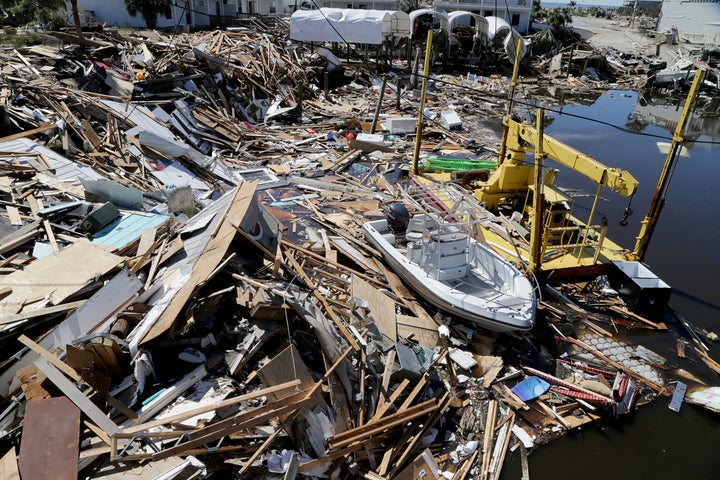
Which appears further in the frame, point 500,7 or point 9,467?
point 500,7

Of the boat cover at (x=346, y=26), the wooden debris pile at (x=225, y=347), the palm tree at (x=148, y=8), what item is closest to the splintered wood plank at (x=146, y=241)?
the wooden debris pile at (x=225, y=347)

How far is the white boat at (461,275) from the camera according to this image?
7520 mm

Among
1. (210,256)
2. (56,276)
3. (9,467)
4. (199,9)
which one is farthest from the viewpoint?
(199,9)

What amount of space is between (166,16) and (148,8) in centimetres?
278

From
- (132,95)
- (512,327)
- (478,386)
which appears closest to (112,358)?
(478,386)

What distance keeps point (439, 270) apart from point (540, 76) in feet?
107

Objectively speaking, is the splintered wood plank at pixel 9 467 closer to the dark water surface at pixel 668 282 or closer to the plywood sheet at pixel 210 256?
the plywood sheet at pixel 210 256

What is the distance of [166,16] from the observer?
34500 millimetres

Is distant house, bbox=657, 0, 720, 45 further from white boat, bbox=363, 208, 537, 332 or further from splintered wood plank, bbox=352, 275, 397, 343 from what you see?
splintered wood plank, bbox=352, 275, 397, 343

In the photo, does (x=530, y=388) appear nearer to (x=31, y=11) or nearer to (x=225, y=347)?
(x=225, y=347)

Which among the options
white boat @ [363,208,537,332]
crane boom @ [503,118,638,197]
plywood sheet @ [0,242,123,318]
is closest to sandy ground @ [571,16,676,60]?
crane boom @ [503,118,638,197]

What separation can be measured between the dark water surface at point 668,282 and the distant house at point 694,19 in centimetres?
2845

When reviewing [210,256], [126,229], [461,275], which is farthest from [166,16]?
[461,275]

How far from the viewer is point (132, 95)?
15414mm
